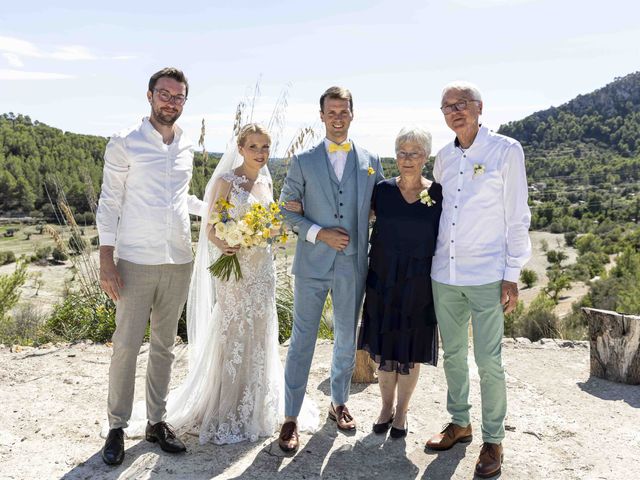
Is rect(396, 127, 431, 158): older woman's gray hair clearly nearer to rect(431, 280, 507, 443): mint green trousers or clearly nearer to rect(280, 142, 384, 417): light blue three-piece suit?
rect(280, 142, 384, 417): light blue three-piece suit

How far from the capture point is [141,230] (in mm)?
3578

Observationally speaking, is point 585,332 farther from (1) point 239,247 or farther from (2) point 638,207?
(2) point 638,207

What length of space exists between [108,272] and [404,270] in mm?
1867

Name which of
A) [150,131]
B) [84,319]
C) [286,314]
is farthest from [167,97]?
[84,319]

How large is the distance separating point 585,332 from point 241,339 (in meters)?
5.64

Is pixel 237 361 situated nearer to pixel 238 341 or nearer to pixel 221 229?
pixel 238 341

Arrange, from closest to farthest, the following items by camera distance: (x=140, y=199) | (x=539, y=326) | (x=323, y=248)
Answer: (x=140, y=199)
(x=323, y=248)
(x=539, y=326)

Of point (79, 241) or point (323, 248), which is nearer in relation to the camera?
point (323, 248)

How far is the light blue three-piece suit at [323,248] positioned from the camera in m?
3.80

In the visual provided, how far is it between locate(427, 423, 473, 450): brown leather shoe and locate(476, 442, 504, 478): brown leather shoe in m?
0.30

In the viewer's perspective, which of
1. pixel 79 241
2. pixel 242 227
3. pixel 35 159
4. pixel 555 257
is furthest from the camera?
pixel 555 257

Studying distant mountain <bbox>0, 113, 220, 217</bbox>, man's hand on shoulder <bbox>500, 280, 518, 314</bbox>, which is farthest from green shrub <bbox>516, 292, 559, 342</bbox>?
distant mountain <bbox>0, 113, 220, 217</bbox>

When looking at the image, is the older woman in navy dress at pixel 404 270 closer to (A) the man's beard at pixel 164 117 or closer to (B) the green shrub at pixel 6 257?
(A) the man's beard at pixel 164 117

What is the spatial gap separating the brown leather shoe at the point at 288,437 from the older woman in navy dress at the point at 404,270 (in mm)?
738
